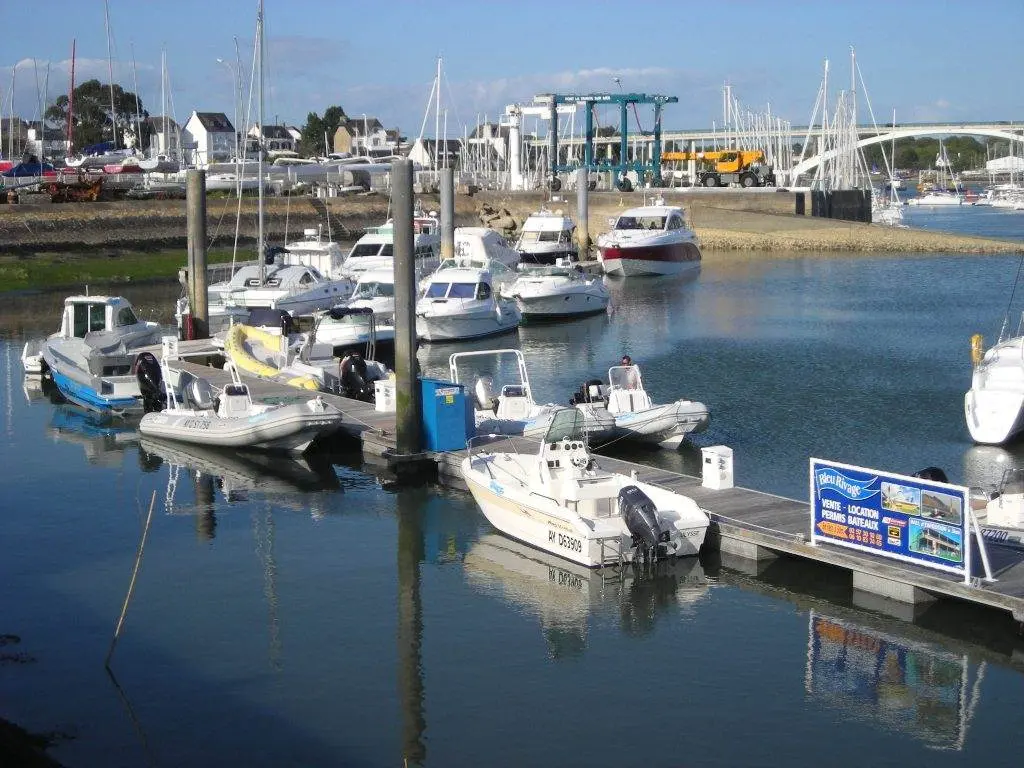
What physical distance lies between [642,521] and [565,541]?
1.26m

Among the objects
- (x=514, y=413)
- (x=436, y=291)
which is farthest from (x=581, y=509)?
(x=436, y=291)

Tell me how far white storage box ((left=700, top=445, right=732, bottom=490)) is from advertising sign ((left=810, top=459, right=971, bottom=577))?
2.84 metres

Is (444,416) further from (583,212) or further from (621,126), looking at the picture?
(621,126)

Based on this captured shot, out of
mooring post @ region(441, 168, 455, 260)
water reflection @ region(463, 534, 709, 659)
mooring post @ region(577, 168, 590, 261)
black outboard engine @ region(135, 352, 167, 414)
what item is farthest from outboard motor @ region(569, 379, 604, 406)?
mooring post @ region(577, 168, 590, 261)

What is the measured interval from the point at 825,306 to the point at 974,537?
36459 millimetres

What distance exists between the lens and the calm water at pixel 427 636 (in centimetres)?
1336

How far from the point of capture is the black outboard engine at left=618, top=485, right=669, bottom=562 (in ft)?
58.0

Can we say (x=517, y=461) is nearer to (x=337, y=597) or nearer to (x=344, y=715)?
(x=337, y=597)

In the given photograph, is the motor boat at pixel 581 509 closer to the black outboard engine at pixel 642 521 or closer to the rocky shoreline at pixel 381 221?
the black outboard engine at pixel 642 521

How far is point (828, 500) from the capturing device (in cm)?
1709

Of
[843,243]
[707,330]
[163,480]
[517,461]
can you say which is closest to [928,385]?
[707,330]

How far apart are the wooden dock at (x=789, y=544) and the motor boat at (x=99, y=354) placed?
8.37m

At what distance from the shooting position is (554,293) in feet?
156

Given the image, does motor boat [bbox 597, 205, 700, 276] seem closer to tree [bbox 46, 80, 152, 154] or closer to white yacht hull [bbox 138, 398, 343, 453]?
white yacht hull [bbox 138, 398, 343, 453]
